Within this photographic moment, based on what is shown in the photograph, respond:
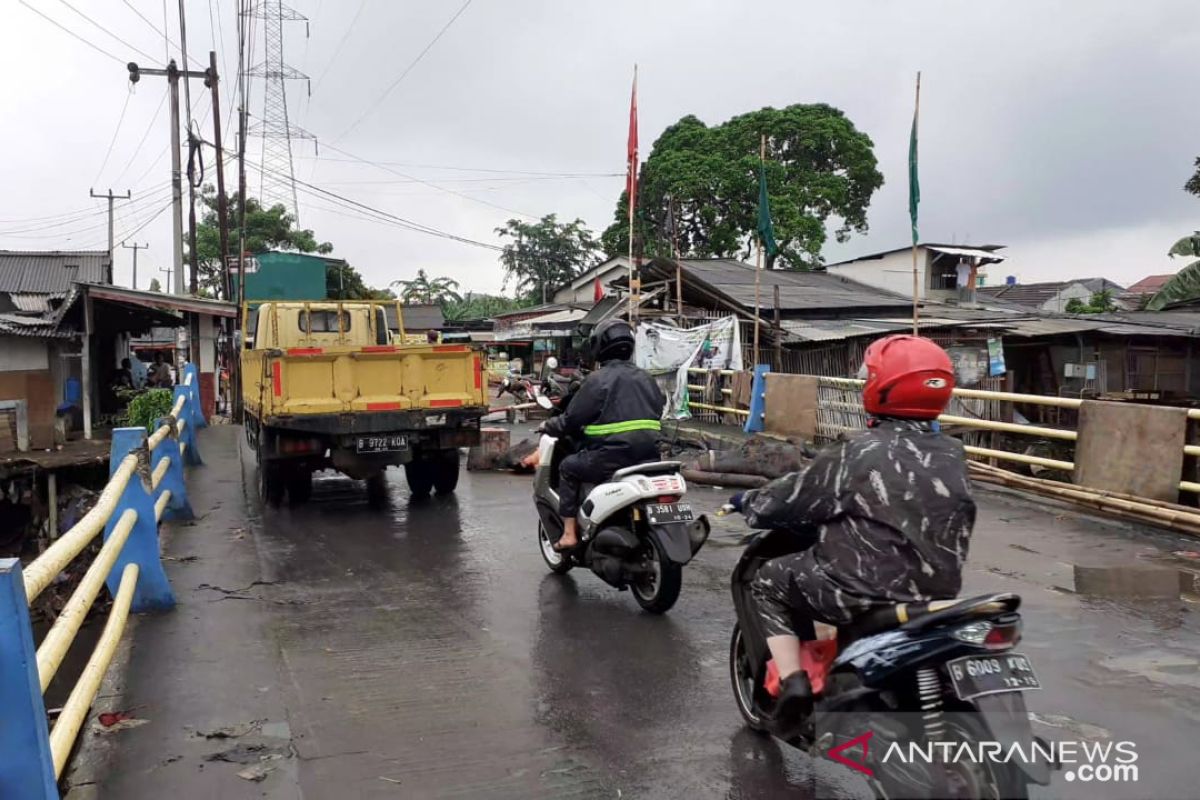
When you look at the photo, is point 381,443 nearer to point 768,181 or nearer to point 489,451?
point 489,451

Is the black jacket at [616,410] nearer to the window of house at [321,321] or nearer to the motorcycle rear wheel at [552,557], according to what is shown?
the motorcycle rear wheel at [552,557]

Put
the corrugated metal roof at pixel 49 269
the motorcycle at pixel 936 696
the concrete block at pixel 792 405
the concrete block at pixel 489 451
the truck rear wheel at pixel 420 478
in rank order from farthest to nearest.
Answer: the corrugated metal roof at pixel 49 269
the concrete block at pixel 792 405
the concrete block at pixel 489 451
the truck rear wheel at pixel 420 478
the motorcycle at pixel 936 696

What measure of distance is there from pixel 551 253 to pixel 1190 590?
45.6 m

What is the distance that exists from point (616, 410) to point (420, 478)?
193 inches

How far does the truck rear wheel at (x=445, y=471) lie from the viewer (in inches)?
386

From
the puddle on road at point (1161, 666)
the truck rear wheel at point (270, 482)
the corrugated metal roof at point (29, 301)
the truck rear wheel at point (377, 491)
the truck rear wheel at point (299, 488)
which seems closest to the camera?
the puddle on road at point (1161, 666)

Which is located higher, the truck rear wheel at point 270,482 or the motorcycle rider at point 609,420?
the motorcycle rider at point 609,420

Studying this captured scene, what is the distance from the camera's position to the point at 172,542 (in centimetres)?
762

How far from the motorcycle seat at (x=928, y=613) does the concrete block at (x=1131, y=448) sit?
6.30m

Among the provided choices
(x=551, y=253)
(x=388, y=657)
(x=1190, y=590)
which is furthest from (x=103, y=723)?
(x=551, y=253)

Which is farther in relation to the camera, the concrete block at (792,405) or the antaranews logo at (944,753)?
the concrete block at (792,405)

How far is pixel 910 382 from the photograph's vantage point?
9.29ft

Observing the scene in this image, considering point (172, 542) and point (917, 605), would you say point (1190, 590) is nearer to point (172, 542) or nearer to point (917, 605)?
point (917, 605)

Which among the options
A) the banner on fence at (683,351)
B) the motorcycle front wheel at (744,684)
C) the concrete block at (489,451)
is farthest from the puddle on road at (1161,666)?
the banner on fence at (683,351)
